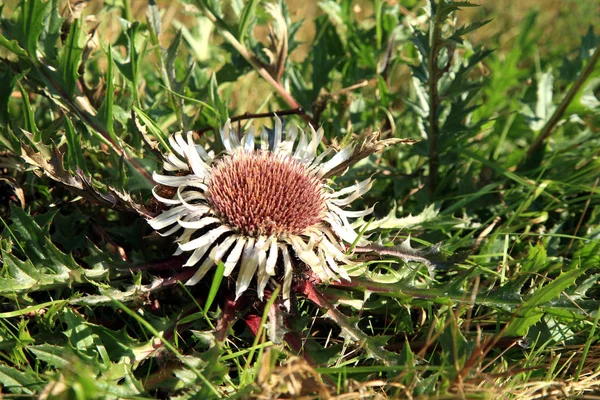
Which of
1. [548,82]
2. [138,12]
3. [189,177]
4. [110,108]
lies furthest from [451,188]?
[138,12]

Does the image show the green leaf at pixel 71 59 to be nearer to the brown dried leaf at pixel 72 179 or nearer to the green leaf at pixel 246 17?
the brown dried leaf at pixel 72 179

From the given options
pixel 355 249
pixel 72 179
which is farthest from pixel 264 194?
pixel 72 179

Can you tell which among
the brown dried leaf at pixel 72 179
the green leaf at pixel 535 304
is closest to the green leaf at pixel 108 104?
the brown dried leaf at pixel 72 179

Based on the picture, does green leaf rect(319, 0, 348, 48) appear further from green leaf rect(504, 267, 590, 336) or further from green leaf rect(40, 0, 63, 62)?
green leaf rect(504, 267, 590, 336)

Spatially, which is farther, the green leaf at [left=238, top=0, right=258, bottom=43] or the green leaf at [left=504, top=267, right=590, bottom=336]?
the green leaf at [left=238, top=0, right=258, bottom=43]

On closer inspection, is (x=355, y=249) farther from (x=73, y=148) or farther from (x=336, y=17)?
(x=336, y=17)

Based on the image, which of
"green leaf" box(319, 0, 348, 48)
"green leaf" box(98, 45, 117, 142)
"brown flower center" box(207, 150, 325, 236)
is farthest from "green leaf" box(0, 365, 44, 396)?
"green leaf" box(319, 0, 348, 48)

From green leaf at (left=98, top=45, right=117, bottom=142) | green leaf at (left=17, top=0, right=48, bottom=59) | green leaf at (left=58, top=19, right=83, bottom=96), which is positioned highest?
green leaf at (left=17, top=0, right=48, bottom=59)
